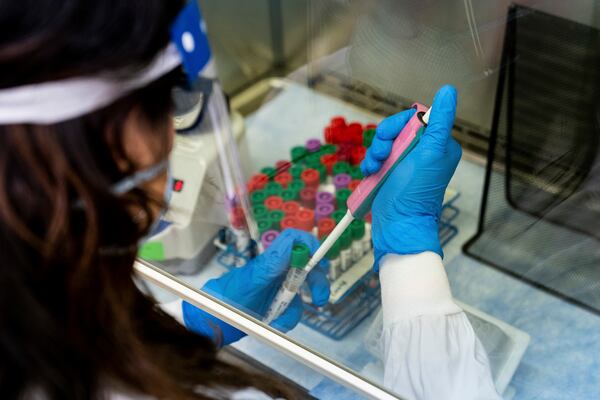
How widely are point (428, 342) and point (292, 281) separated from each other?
26 centimetres

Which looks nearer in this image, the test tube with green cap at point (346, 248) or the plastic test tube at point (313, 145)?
the test tube with green cap at point (346, 248)

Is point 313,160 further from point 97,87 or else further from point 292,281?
point 97,87

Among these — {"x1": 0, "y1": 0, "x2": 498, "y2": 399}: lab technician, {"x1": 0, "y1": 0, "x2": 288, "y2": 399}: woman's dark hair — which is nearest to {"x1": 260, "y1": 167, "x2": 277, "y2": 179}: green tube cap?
{"x1": 0, "y1": 0, "x2": 498, "y2": 399}: lab technician

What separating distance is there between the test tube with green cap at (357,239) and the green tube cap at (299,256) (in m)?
0.09

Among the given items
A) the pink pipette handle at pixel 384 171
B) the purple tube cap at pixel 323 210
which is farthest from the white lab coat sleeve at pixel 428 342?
the purple tube cap at pixel 323 210

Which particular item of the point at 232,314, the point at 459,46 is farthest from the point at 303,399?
the point at 459,46

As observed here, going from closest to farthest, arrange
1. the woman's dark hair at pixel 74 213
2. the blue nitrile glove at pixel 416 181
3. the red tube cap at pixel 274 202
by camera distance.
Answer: the woman's dark hair at pixel 74 213 < the blue nitrile glove at pixel 416 181 < the red tube cap at pixel 274 202

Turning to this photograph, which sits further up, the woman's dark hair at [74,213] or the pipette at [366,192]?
the woman's dark hair at [74,213]

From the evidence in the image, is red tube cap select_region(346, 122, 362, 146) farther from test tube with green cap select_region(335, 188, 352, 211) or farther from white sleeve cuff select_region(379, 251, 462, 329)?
white sleeve cuff select_region(379, 251, 462, 329)

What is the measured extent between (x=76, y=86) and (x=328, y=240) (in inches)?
25.0

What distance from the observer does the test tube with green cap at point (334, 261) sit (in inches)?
45.1

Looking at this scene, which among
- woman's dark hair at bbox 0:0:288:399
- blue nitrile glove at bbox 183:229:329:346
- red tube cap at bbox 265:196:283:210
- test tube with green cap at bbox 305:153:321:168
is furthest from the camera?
test tube with green cap at bbox 305:153:321:168

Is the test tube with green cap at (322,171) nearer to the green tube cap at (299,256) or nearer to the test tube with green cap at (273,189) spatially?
the test tube with green cap at (273,189)

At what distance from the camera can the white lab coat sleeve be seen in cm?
95
